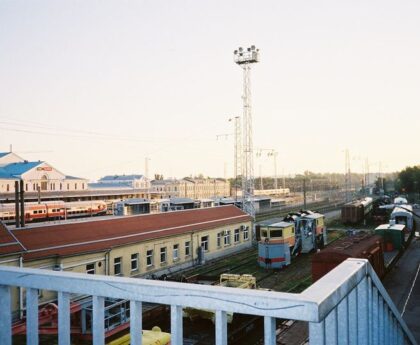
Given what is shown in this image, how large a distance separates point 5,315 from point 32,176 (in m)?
73.3

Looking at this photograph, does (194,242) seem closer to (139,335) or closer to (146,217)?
(146,217)

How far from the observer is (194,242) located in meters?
29.0

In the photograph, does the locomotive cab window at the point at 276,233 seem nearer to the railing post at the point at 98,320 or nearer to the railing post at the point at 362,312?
the railing post at the point at 362,312

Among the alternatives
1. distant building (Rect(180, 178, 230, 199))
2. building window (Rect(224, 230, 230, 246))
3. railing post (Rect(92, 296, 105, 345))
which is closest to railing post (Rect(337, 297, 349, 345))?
railing post (Rect(92, 296, 105, 345))

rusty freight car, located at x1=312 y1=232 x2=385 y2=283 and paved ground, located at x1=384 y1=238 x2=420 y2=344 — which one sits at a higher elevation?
rusty freight car, located at x1=312 y1=232 x2=385 y2=283

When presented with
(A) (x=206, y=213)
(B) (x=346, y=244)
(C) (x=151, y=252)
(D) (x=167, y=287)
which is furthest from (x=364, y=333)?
(A) (x=206, y=213)

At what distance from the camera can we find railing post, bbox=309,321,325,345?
180 centimetres

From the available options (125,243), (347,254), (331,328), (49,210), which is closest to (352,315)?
(331,328)

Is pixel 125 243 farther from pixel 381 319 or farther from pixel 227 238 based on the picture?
pixel 381 319

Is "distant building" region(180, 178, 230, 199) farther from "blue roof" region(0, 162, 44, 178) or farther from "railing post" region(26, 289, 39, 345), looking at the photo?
"railing post" region(26, 289, 39, 345)

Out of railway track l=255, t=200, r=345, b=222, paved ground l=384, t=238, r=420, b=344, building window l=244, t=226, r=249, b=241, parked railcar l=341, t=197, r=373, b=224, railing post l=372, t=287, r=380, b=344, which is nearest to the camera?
railing post l=372, t=287, r=380, b=344

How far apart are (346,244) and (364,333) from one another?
67.8 feet

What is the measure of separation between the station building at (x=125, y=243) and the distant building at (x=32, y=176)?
1721 inches

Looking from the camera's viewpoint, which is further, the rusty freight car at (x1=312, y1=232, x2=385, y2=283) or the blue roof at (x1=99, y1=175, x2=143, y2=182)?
the blue roof at (x1=99, y1=175, x2=143, y2=182)
